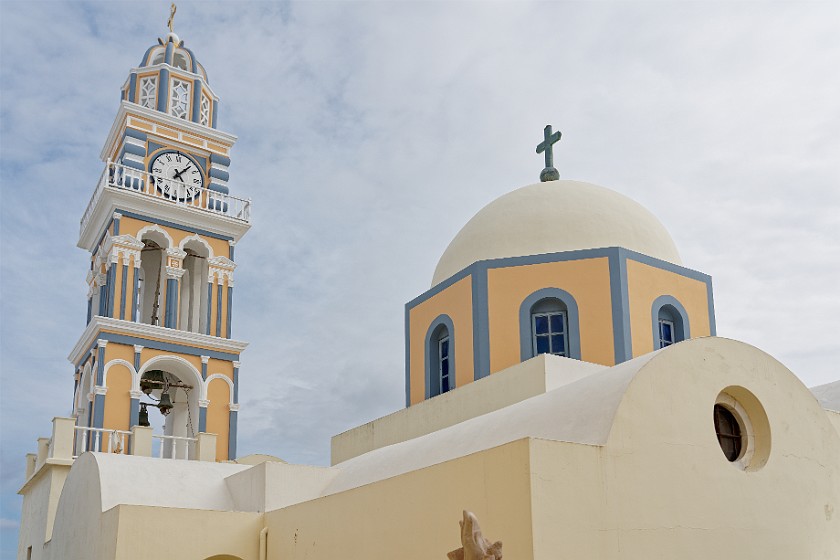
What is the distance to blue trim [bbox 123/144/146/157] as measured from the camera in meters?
17.4

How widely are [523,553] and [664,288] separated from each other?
6077 millimetres

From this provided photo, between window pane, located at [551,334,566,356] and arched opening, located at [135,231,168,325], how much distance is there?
8.50 metres

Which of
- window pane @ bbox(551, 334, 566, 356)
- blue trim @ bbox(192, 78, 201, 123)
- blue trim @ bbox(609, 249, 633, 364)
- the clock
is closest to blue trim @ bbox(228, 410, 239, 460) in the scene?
the clock

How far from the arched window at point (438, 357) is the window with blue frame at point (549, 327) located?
4.16 feet

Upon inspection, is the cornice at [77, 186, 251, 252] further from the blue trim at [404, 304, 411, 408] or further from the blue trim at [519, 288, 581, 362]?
the blue trim at [519, 288, 581, 362]

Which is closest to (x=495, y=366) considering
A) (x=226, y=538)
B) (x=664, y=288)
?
(x=664, y=288)

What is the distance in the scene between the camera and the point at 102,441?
49.4 feet

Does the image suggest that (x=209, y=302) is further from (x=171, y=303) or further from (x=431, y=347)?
(x=431, y=347)

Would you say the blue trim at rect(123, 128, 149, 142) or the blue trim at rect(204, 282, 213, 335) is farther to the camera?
the blue trim at rect(123, 128, 149, 142)

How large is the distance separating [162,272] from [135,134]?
2.70 m

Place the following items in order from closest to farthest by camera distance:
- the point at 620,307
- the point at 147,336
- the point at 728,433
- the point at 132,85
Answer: the point at 728,433 < the point at 620,307 < the point at 147,336 < the point at 132,85

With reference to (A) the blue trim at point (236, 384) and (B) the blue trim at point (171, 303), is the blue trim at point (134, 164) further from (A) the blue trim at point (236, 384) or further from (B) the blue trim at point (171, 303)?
(A) the blue trim at point (236, 384)

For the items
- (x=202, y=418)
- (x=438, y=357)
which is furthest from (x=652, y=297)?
(x=202, y=418)

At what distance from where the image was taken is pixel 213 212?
17.7 metres
